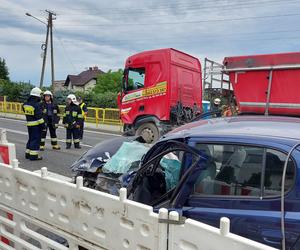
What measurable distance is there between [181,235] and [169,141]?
100 centimetres

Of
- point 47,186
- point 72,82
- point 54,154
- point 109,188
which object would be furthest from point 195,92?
point 72,82

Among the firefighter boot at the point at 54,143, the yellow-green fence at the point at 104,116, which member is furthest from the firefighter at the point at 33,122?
the yellow-green fence at the point at 104,116

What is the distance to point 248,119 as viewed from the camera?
317 cm

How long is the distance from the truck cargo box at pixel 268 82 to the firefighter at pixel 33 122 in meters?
5.01

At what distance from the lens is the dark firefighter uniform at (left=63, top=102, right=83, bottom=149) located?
37.8 feet

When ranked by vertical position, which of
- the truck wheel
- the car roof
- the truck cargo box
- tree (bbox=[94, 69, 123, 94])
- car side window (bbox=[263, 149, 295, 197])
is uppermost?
tree (bbox=[94, 69, 123, 94])

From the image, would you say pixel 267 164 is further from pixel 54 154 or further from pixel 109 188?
pixel 54 154

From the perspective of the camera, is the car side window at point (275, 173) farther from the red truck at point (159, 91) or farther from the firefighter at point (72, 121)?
the firefighter at point (72, 121)

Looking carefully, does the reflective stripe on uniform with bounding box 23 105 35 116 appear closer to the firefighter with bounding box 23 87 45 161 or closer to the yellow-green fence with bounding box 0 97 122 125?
the firefighter with bounding box 23 87 45 161

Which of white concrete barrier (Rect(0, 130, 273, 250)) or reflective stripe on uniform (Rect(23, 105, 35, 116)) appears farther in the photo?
reflective stripe on uniform (Rect(23, 105, 35, 116))

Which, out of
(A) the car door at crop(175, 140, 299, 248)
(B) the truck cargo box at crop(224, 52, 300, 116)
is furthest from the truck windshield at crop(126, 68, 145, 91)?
(A) the car door at crop(175, 140, 299, 248)

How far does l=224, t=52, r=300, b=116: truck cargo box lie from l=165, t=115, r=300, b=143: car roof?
3.33 metres

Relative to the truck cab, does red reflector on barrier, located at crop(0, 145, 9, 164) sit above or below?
below

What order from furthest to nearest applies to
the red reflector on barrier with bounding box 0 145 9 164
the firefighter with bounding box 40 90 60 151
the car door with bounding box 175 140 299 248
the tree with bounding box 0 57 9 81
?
the tree with bounding box 0 57 9 81
the firefighter with bounding box 40 90 60 151
the red reflector on barrier with bounding box 0 145 9 164
the car door with bounding box 175 140 299 248
